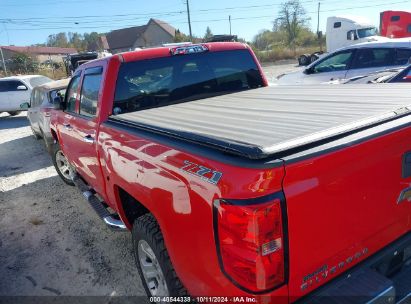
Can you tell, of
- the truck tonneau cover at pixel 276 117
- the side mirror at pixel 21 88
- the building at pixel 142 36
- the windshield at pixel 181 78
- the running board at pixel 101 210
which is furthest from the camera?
the building at pixel 142 36

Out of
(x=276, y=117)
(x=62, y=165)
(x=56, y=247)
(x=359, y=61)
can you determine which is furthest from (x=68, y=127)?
(x=359, y=61)

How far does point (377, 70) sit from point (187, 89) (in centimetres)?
578

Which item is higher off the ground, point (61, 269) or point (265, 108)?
point (265, 108)

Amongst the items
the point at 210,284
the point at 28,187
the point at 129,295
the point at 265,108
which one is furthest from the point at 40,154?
the point at 210,284

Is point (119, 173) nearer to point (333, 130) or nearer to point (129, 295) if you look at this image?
point (129, 295)

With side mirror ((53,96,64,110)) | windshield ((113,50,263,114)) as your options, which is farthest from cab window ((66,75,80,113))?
windshield ((113,50,263,114))

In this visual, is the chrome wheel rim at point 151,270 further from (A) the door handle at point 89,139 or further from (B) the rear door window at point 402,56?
(B) the rear door window at point 402,56

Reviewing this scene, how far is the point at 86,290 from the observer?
3.23 m

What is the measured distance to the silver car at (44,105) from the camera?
20.5ft

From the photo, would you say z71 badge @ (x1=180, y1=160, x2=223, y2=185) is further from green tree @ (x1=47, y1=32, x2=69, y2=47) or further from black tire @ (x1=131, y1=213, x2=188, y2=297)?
green tree @ (x1=47, y1=32, x2=69, y2=47)

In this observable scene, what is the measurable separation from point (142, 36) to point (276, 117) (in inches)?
2794

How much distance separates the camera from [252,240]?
5.11 feet

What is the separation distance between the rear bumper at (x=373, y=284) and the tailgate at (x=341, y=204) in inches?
1.6

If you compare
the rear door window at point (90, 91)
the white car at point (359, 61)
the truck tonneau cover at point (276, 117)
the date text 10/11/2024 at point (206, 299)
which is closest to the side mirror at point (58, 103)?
the rear door window at point (90, 91)
